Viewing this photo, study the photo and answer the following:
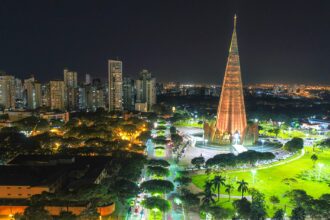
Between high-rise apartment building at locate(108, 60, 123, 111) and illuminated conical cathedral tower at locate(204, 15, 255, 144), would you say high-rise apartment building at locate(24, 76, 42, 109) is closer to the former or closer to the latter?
high-rise apartment building at locate(108, 60, 123, 111)

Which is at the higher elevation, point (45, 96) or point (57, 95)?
point (57, 95)

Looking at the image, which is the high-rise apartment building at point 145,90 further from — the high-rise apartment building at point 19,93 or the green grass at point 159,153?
the green grass at point 159,153

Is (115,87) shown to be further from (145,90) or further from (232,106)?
(232,106)

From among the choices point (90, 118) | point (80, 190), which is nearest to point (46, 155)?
point (80, 190)

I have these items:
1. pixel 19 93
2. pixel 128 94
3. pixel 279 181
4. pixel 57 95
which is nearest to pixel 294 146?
pixel 279 181

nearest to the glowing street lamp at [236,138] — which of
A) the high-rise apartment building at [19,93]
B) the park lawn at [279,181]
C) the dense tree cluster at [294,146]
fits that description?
the dense tree cluster at [294,146]

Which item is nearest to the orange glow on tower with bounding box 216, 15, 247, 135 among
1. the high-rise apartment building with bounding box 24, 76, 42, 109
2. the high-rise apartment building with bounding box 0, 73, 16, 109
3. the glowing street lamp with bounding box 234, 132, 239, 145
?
the glowing street lamp with bounding box 234, 132, 239, 145
